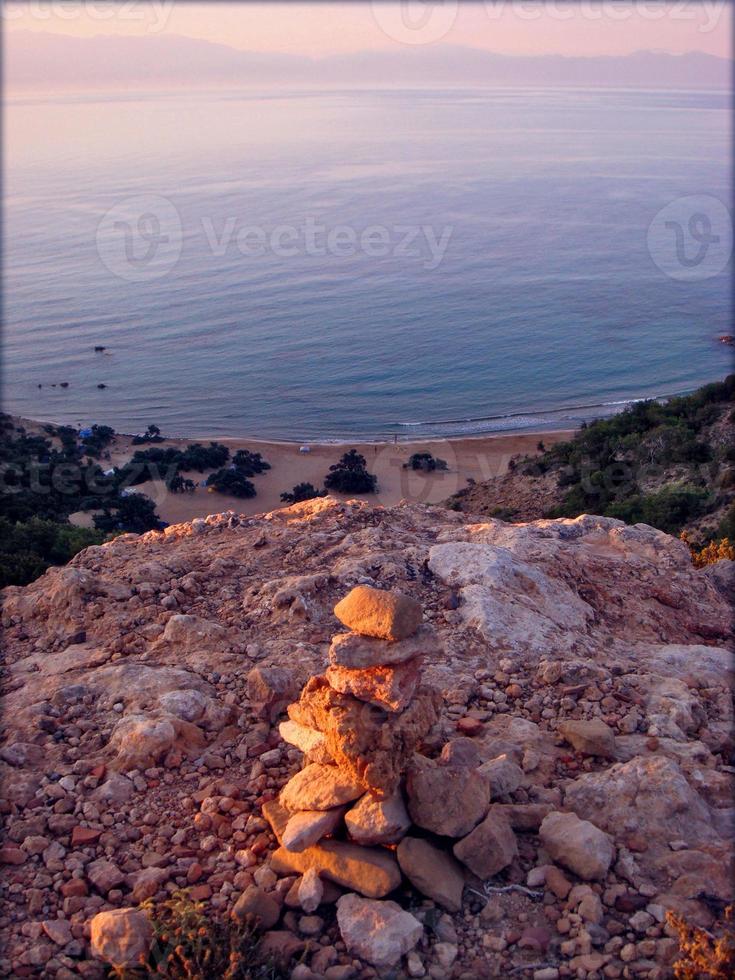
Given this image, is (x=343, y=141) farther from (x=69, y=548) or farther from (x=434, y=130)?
(x=69, y=548)

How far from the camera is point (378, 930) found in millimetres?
3738

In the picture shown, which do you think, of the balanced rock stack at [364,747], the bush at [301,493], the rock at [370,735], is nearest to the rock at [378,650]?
the balanced rock stack at [364,747]

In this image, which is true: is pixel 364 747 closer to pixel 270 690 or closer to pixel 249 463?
pixel 270 690

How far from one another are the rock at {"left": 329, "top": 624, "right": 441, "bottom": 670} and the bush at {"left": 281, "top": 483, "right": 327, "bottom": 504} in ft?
75.9

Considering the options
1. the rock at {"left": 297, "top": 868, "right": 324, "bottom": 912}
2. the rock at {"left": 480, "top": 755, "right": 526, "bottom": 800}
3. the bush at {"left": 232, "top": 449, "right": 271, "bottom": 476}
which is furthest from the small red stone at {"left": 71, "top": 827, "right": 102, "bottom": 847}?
the bush at {"left": 232, "top": 449, "right": 271, "bottom": 476}

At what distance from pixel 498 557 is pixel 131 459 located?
26.7m

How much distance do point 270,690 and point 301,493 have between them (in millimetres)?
Result: 22585

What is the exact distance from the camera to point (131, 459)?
31.8 m

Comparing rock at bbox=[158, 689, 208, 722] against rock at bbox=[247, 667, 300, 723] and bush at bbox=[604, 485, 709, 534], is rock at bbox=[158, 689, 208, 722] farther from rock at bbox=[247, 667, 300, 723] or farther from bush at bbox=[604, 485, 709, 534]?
bush at bbox=[604, 485, 709, 534]

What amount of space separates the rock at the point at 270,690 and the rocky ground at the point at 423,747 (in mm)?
15

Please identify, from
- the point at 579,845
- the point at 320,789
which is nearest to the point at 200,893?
the point at 320,789

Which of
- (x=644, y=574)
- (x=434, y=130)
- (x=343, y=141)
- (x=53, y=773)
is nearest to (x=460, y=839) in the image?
(x=53, y=773)

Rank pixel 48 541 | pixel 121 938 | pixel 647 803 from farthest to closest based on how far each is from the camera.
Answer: pixel 48 541 → pixel 647 803 → pixel 121 938

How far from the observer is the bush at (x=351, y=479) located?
92.7 feet
